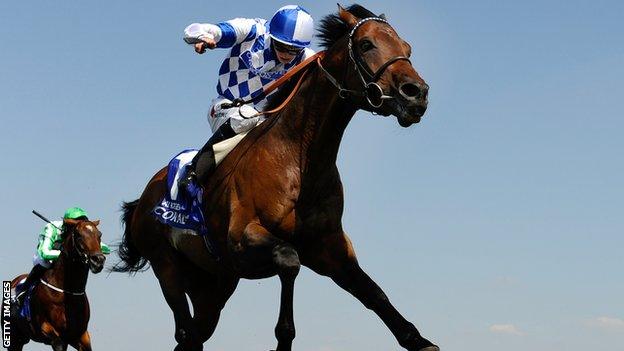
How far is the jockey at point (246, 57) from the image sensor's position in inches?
392

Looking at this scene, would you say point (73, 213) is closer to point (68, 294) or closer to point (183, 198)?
point (68, 294)

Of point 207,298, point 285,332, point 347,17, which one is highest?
point 347,17

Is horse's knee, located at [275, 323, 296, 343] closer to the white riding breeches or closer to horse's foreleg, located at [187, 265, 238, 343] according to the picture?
the white riding breeches

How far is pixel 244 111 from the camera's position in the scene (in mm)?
10203

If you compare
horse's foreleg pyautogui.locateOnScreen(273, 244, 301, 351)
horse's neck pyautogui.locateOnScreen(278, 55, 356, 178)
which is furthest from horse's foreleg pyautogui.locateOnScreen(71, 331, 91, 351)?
horse's foreleg pyautogui.locateOnScreen(273, 244, 301, 351)

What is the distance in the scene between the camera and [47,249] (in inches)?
740

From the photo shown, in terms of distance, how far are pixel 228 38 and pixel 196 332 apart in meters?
2.94

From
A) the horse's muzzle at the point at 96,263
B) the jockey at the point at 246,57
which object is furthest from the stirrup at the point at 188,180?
the horse's muzzle at the point at 96,263

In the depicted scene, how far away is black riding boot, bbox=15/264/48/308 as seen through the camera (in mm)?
18812

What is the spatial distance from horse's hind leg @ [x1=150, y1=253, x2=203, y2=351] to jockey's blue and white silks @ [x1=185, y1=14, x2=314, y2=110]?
5.90 ft

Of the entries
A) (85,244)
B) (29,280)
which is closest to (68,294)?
(85,244)

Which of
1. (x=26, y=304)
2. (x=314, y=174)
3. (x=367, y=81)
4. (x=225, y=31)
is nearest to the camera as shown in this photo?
(x=367, y=81)

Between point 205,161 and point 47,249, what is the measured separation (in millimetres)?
9394

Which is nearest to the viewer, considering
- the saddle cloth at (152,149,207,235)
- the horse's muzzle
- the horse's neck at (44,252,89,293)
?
the saddle cloth at (152,149,207,235)
